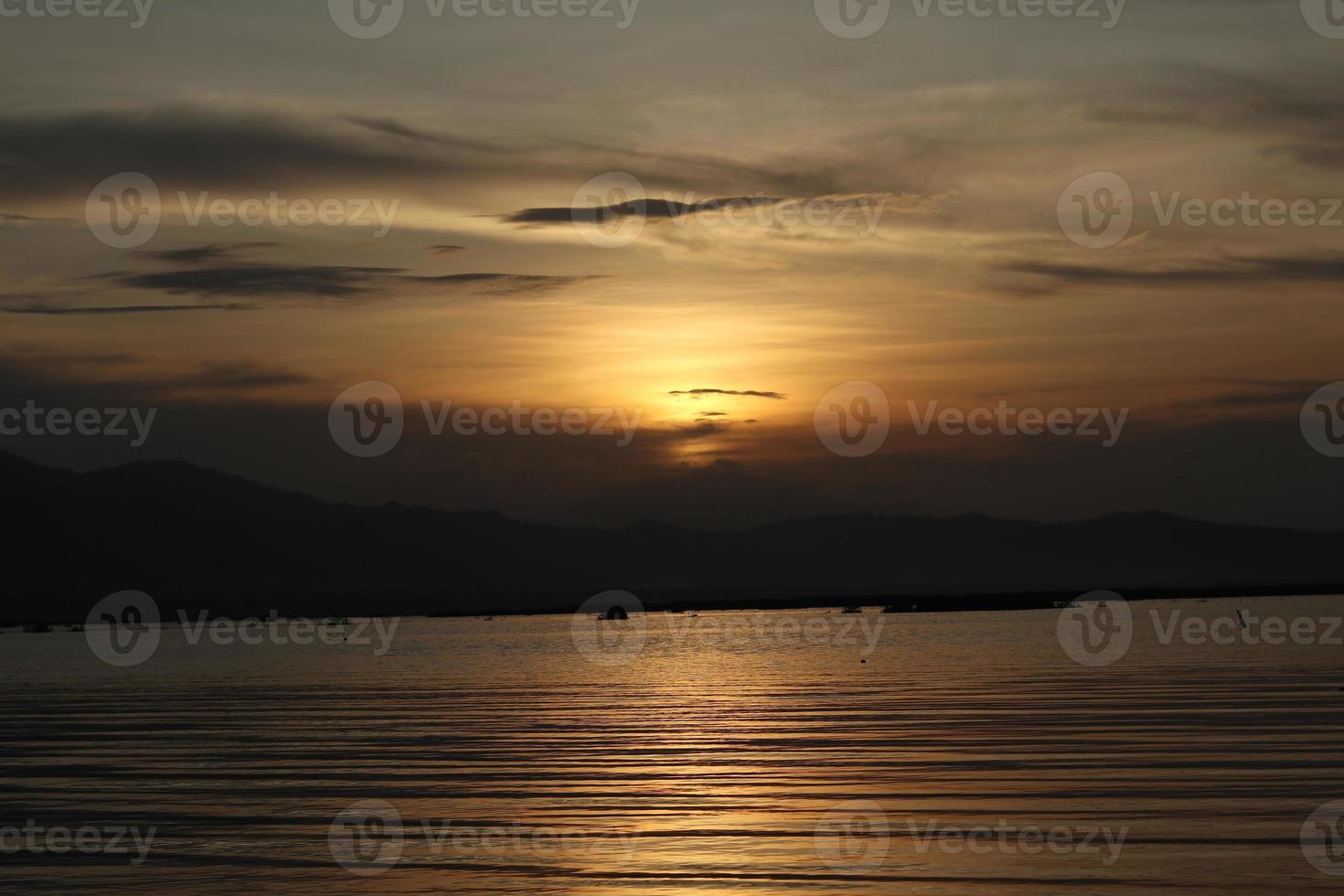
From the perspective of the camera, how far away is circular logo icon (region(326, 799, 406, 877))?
2812cm

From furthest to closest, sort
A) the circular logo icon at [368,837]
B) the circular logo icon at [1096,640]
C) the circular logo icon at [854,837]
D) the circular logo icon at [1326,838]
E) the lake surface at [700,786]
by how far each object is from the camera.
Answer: the circular logo icon at [1096,640]
the circular logo icon at [368,837]
the circular logo icon at [854,837]
the lake surface at [700,786]
the circular logo icon at [1326,838]

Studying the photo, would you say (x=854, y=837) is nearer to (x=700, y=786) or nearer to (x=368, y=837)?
(x=700, y=786)

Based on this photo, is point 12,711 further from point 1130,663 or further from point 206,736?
point 1130,663

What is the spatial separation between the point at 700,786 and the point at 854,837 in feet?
26.7

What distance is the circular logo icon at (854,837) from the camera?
27031 mm

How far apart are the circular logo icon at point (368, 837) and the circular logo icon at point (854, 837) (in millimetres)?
8123

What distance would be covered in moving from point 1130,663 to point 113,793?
69732 mm

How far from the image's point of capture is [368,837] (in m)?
30.8

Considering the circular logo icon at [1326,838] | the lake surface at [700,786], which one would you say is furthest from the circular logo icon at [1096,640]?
the circular logo icon at [1326,838]

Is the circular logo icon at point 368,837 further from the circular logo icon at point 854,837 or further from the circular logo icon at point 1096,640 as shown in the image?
the circular logo icon at point 1096,640

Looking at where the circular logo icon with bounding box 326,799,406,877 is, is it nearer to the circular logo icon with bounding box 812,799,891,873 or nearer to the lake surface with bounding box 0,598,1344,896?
the lake surface with bounding box 0,598,1344,896

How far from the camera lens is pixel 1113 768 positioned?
38.4 metres

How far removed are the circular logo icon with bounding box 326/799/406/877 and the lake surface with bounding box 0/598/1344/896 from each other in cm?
14

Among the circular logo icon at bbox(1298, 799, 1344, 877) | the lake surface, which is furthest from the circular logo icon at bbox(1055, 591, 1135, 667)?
the circular logo icon at bbox(1298, 799, 1344, 877)
